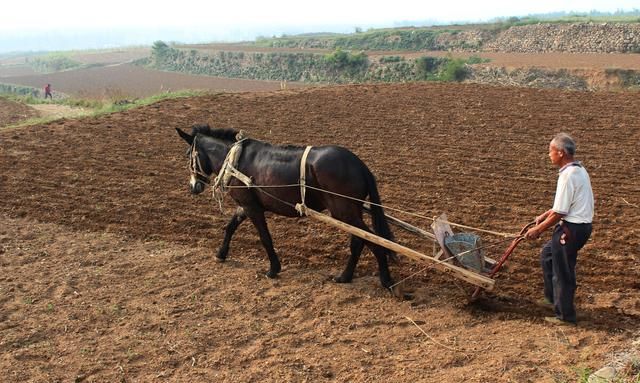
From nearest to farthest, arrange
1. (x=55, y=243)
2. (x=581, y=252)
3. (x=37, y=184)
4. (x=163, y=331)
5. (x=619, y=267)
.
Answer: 1. (x=163, y=331)
2. (x=619, y=267)
3. (x=581, y=252)
4. (x=55, y=243)
5. (x=37, y=184)

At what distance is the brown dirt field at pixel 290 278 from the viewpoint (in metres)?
4.75

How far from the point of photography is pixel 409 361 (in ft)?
Answer: 15.4

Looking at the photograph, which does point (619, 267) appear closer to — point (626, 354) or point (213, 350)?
point (626, 354)

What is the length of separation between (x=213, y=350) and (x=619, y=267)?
185 inches

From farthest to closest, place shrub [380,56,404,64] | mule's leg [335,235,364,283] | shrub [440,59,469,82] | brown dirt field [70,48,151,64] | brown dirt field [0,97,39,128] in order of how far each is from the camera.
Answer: brown dirt field [70,48,151,64] → shrub [380,56,404,64] → shrub [440,59,469,82] → brown dirt field [0,97,39,128] → mule's leg [335,235,364,283]

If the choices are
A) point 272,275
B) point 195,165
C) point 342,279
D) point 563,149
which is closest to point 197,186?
point 195,165

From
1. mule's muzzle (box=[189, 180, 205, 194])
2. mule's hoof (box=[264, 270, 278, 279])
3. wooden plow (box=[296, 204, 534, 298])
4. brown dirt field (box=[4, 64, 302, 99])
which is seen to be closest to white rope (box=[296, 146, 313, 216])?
wooden plow (box=[296, 204, 534, 298])

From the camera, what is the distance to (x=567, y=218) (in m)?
4.77

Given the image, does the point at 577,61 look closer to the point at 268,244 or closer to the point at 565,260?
the point at 268,244

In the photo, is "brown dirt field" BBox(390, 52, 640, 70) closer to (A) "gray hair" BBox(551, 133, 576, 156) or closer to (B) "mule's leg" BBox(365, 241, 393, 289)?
(B) "mule's leg" BBox(365, 241, 393, 289)

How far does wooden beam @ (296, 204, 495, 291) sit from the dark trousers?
2.02 ft

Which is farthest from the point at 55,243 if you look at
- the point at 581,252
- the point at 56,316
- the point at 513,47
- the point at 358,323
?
the point at 513,47

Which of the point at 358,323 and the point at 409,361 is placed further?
the point at 358,323

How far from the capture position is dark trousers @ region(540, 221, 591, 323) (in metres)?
4.77
